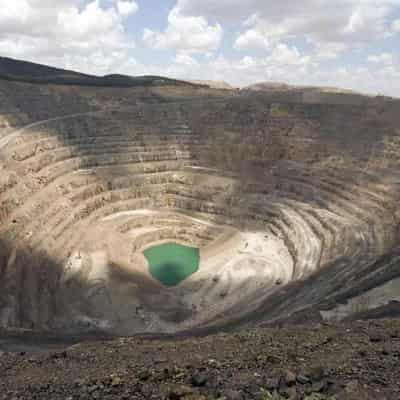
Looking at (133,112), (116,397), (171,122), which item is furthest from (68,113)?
(116,397)

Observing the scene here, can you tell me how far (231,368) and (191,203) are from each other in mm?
45937

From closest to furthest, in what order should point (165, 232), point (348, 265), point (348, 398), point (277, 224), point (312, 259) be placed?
point (348, 398) < point (348, 265) < point (312, 259) < point (277, 224) < point (165, 232)

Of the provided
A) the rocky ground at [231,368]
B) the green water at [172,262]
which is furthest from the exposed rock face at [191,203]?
the rocky ground at [231,368]

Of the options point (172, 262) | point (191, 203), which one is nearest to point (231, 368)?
point (172, 262)

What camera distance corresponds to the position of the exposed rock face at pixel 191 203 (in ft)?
116

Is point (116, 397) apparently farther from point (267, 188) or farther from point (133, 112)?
point (133, 112)

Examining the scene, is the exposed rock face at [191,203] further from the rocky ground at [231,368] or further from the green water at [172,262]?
the rocky ground at [231,368]

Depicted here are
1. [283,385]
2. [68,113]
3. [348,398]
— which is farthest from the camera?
[68,113]

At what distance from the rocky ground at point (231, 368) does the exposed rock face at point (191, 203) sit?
955cm

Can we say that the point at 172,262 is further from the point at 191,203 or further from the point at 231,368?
the point at 231,368

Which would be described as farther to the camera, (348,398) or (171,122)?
(171,122)

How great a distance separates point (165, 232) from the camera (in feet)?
175

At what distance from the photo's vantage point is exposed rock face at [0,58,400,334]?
35.5m

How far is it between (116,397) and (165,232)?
142 feet
